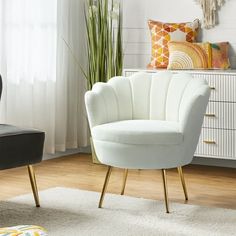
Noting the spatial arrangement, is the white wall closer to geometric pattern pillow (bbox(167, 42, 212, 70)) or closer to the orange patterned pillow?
the orange patterned pillow

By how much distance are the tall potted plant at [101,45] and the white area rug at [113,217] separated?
4.55 feet

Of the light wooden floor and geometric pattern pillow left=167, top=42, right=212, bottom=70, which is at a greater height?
geometric pattern pillow left=167, top=42, right=212, bottom=70

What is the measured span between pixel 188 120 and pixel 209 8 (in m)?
1.79

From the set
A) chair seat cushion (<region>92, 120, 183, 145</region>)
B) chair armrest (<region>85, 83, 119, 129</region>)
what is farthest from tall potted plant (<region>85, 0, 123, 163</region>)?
chair seat cushion (<region>92, 120, 183, 145</region>)

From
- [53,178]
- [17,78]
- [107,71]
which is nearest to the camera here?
[53,178]

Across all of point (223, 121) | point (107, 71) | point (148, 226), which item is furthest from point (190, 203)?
point (107, 71)

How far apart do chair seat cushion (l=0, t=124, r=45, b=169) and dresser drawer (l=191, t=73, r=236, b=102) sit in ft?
5.30

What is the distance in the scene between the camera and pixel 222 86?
4.57 metres

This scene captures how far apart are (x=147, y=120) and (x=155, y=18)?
5.50ft

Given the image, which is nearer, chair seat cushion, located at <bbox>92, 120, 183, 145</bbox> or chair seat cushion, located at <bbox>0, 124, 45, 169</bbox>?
chair seat cushion, located at <bbox>0, 124, 45, 169</bbox>

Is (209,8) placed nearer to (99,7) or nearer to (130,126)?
(99,7)

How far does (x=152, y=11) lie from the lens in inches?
207

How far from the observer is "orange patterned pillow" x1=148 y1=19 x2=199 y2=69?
501 cm

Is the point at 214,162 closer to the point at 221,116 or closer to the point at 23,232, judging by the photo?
the point at 221,116
